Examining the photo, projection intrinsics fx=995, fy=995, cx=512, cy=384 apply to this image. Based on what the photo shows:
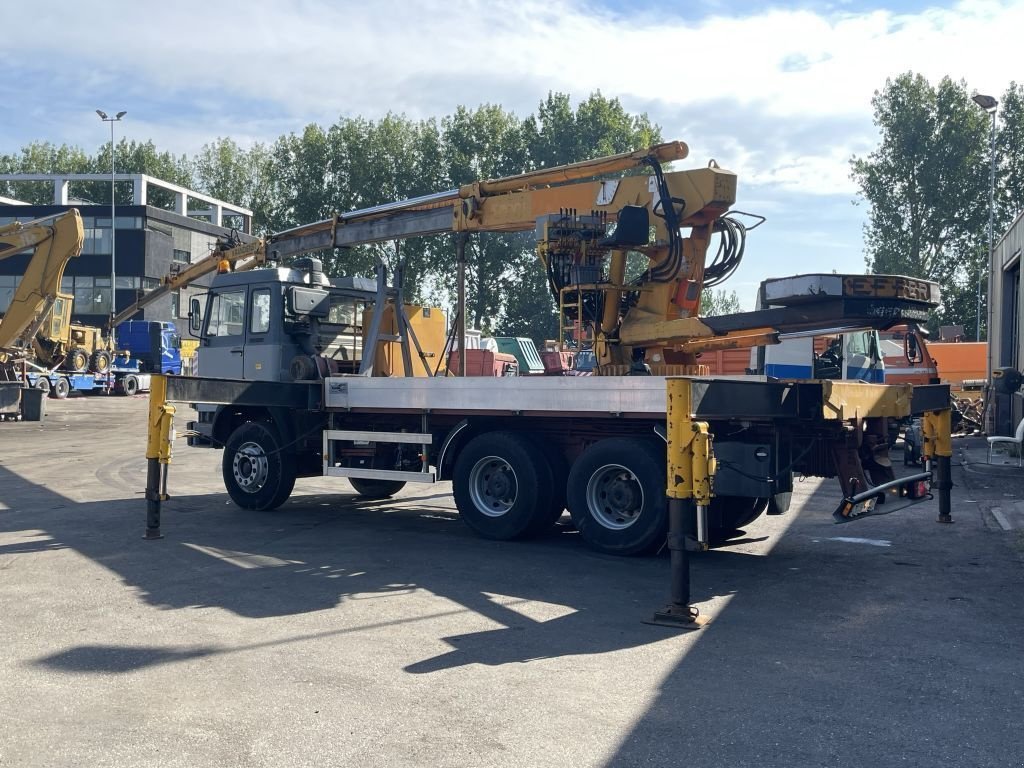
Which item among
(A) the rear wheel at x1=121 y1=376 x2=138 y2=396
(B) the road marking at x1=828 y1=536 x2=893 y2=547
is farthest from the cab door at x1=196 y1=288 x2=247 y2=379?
(A) the rear wheel at x1=121 y1=376 x2=138 y2=396

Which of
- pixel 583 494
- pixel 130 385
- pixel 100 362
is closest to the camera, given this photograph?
pixel 583 494

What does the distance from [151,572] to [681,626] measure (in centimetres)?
444

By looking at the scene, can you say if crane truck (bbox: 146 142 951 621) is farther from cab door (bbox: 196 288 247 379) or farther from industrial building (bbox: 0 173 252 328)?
industrial building (bbox: 0 173 252 328)

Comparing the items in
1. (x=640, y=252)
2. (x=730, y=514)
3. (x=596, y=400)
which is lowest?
(x=730, y=514)

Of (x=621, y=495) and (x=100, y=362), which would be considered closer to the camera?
(x=621, y=495)

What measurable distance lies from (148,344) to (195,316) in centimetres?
3374

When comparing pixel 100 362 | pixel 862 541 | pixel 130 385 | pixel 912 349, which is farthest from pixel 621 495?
pixel 130 385

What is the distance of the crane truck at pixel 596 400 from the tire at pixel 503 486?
0.02m

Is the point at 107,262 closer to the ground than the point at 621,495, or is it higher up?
higher up

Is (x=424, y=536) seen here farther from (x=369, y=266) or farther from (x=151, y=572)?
(x=369, y=266)

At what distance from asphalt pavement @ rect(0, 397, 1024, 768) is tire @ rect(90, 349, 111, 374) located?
30.6 meters

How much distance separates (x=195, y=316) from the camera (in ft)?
42.6

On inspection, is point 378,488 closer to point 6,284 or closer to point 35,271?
point 35,271

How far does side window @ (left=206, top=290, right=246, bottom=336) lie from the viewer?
12422mm
